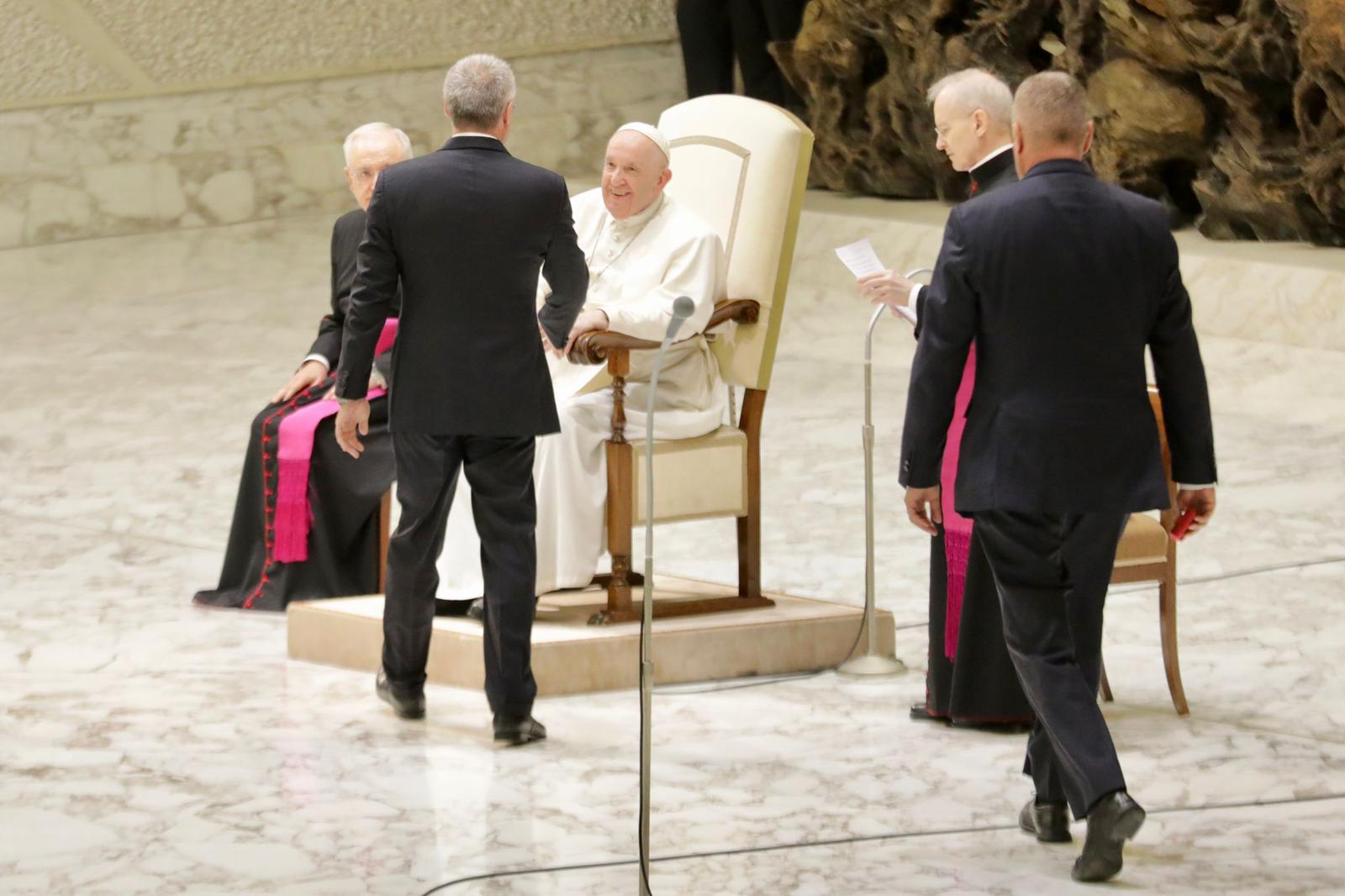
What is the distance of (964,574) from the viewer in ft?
15.8

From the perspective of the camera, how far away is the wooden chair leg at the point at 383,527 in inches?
233

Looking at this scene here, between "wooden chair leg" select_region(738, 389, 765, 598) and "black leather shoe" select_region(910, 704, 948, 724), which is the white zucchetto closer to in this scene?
"wooden chair leg" select_region(738, 389, 765, 598)

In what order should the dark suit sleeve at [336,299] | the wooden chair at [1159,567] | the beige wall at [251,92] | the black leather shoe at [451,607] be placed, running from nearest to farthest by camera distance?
the wooden chair at [1159,567], the black leather shoe at [451,607], the dark suit sleeve at [336,299], the beige wall at [251,92]

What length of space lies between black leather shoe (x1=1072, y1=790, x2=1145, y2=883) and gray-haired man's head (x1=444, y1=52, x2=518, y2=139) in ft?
6.32

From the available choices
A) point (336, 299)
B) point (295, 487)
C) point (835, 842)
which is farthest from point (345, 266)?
point (835, 842)

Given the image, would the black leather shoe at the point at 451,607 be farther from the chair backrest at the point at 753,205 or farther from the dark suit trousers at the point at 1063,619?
the dark suit trousers at the point at 1063,619

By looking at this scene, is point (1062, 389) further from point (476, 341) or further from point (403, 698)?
point (403, 698)

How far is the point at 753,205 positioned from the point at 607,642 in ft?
3.96

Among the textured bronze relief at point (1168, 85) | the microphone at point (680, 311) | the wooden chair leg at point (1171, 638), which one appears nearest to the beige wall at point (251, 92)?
the textured bronze relief at point (1168, 85)

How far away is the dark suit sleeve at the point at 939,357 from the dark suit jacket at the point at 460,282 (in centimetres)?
102

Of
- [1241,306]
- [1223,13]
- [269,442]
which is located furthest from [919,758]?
[1223,13]

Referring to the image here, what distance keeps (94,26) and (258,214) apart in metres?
1.44

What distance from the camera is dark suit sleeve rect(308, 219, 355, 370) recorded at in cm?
603

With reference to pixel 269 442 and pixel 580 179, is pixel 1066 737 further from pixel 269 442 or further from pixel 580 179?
pixel 580 179
